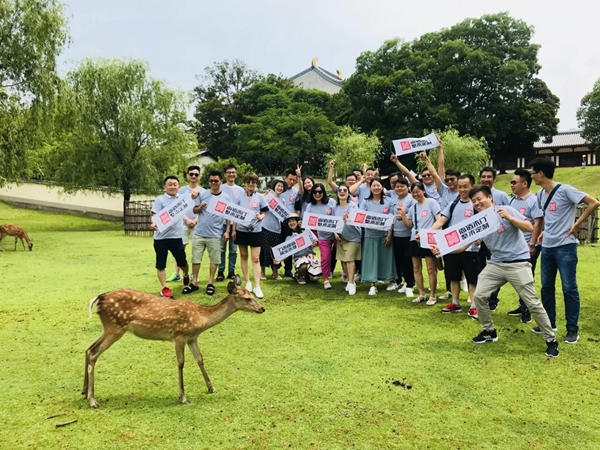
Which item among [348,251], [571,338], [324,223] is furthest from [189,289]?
[571,338]

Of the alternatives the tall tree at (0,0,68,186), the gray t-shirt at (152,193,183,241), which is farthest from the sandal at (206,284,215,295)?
the tall tree at (0,0,68,186)

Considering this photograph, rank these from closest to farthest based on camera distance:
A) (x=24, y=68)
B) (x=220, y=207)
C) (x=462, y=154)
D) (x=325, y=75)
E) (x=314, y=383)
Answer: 1. (x=314, y=383)
2. (x=220, y=207)
3. (x=24, y=68)
4. (x=462, y=154)
5. (x=325, y=75)

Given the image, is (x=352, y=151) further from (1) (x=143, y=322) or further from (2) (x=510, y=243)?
(1) (x=143, y=322)

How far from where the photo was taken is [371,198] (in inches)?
316

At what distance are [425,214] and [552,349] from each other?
258 cm

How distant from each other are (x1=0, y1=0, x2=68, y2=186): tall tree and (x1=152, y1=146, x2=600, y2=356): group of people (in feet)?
37.6

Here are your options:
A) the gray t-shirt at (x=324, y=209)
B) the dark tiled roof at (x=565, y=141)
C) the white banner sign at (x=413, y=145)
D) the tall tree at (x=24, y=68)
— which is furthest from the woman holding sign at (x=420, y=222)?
the dark tiled roof at (x=565, y=141)

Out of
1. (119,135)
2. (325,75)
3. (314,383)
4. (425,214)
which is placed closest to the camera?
(314,383)

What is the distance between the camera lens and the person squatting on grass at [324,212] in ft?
27.3

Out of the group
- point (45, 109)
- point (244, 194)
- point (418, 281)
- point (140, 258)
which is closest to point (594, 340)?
point (418, 281)

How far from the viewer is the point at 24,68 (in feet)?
54.4

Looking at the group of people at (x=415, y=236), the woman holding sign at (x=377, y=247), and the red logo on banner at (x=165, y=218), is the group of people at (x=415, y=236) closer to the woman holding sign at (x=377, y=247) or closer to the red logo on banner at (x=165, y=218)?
the woman holding sign at (x=377, y=247)

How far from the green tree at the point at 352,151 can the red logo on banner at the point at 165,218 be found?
2608 centimetres

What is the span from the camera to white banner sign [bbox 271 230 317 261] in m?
8.55
